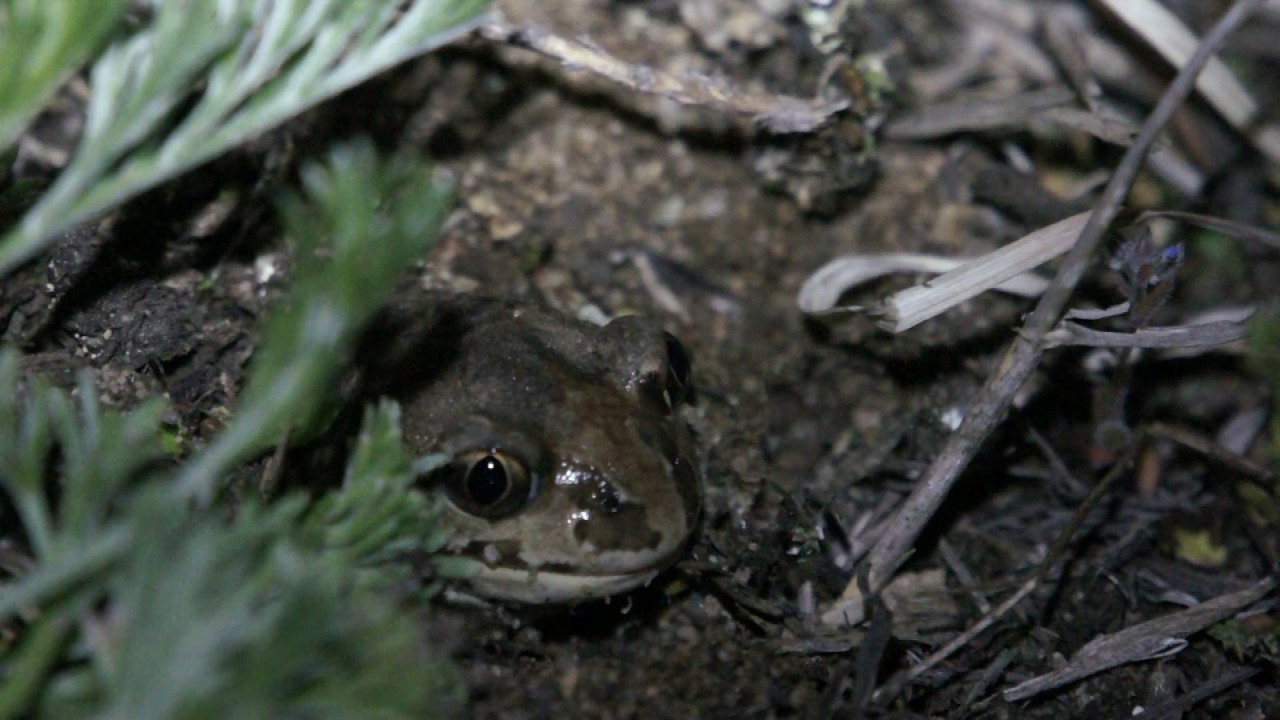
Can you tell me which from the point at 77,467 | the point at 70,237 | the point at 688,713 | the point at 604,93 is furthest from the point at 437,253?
the point at 77,467

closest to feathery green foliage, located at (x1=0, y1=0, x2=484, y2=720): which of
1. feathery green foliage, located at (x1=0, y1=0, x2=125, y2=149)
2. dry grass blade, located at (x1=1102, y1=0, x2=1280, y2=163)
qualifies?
feathery green foliage, located at (x1=0, y1=0, x2=125, y2=149)

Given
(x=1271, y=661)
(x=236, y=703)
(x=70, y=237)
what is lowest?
(x=1271, y=661)

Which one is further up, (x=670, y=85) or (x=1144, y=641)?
(x=670, y=85)

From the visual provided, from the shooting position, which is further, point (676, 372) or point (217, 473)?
point (676, 372)

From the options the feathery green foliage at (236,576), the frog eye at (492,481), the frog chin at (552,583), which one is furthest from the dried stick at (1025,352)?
the feathery green foliage at (236,576)

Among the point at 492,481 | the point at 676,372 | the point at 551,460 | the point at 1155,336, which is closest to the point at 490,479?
the point at 492,481

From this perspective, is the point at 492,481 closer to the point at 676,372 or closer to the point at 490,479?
the point at 490,479

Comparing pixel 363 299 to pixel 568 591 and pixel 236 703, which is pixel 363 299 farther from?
pixel 568 591
